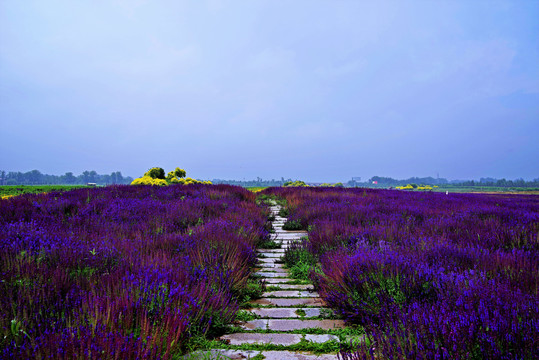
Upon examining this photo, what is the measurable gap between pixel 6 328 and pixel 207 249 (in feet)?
6.07

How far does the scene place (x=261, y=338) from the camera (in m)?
2.11

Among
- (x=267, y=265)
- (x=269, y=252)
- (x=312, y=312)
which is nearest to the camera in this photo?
(x=312, y=312)

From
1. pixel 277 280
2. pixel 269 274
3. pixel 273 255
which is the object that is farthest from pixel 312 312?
pixel 273 255

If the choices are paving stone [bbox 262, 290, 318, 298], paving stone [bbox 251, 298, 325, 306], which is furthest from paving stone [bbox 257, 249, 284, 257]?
paving stone [bbox 251, 298, 325, 306]

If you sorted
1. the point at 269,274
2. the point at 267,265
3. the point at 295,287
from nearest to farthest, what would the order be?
1. the point at 295,287
2. the point at 269,274
3. the point at 267,265

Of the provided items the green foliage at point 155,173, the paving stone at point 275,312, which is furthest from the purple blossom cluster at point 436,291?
the green foliage at point 155,173

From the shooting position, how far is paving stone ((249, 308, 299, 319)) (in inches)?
99.2

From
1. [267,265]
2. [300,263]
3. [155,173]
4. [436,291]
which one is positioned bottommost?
[267,265]

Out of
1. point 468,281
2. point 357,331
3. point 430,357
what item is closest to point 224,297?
point 357,331

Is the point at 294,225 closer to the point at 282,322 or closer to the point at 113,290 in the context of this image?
the point at 282,322

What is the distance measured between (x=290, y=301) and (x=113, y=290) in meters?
1.60

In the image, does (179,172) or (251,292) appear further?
(179,172)

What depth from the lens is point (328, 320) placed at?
96.0 inches

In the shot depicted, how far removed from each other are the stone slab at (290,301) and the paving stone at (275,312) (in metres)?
0.12
